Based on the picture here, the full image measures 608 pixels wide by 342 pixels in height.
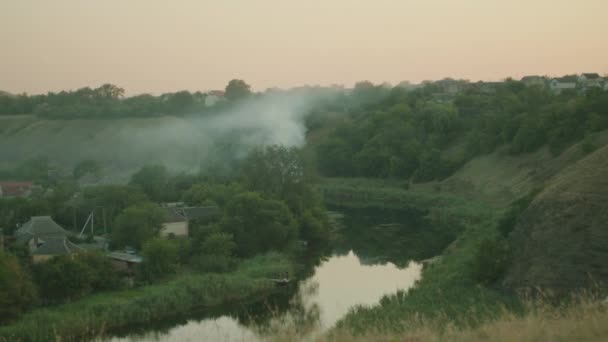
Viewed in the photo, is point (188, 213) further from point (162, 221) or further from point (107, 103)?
point (107, 103)

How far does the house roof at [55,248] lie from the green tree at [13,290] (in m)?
3.92

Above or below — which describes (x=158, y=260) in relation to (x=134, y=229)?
below

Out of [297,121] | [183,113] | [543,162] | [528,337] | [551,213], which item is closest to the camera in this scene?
[528,337]

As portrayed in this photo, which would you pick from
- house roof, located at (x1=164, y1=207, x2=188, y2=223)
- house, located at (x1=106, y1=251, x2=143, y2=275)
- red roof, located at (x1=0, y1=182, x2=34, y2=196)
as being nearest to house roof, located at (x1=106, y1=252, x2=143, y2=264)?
house, located at (x1=106, y1=251, x2=143, y2=275)

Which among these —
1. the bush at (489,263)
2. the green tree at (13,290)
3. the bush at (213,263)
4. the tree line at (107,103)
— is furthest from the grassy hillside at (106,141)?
the bush at (489,263)

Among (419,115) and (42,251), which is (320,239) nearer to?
(42,251)

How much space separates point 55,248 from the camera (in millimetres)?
23922

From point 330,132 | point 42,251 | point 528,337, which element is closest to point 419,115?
point 330,132

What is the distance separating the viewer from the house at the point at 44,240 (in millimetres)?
23625

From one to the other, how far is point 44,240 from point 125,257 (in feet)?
11.2

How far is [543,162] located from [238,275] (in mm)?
26288

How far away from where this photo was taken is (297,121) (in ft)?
253

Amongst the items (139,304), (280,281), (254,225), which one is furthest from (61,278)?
(254,225)

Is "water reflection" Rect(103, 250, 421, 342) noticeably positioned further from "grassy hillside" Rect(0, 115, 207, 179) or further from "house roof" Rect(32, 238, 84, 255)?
"grassy hillside" Rect(0, 115, 207, 179)
